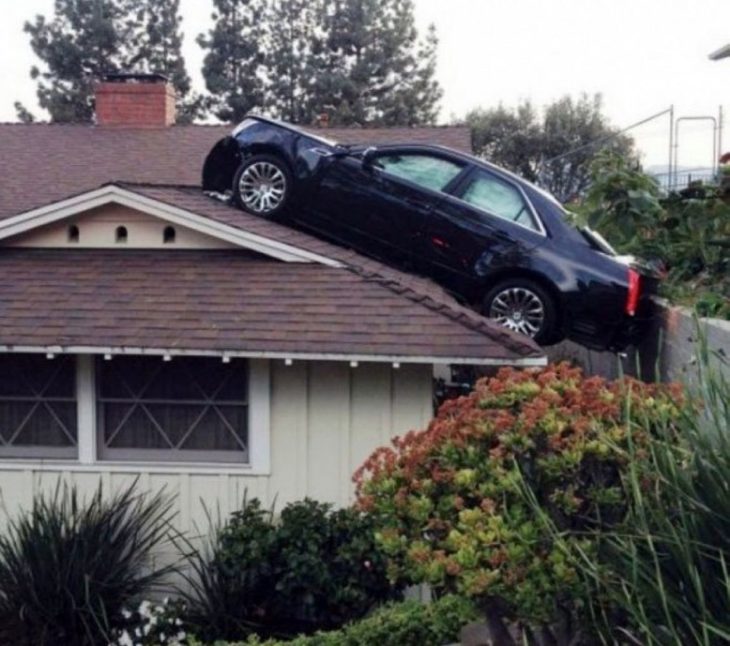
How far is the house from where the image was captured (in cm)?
857

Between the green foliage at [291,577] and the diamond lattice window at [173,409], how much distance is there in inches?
38.4

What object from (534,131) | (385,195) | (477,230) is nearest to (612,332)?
(477,230)

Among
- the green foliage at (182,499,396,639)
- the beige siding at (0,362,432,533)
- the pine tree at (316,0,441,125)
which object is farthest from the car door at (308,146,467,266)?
the pine tree at (316,0,441,125)

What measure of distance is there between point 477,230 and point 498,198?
0.44 m

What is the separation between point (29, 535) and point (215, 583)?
1.42 meters

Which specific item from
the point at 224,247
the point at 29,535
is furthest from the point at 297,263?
the point at 29,535

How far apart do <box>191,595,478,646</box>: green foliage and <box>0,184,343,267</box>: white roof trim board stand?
140 inches

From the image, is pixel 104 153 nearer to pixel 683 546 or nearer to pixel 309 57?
pixel 683 546

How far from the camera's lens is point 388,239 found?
11008mm

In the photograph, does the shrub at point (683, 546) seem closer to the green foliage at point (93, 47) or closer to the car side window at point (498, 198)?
the car side window at point (498, 198)

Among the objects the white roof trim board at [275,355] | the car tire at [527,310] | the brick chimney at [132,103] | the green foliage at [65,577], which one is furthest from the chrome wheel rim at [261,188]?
the brick chimney at [132,103]

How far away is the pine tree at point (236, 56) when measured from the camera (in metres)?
40.5

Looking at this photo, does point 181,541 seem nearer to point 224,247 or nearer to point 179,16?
point 224,247

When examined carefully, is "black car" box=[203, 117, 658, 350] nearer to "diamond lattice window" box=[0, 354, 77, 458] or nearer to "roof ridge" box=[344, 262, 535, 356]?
"roof ridge" box=[344, 262, 535, 356]
